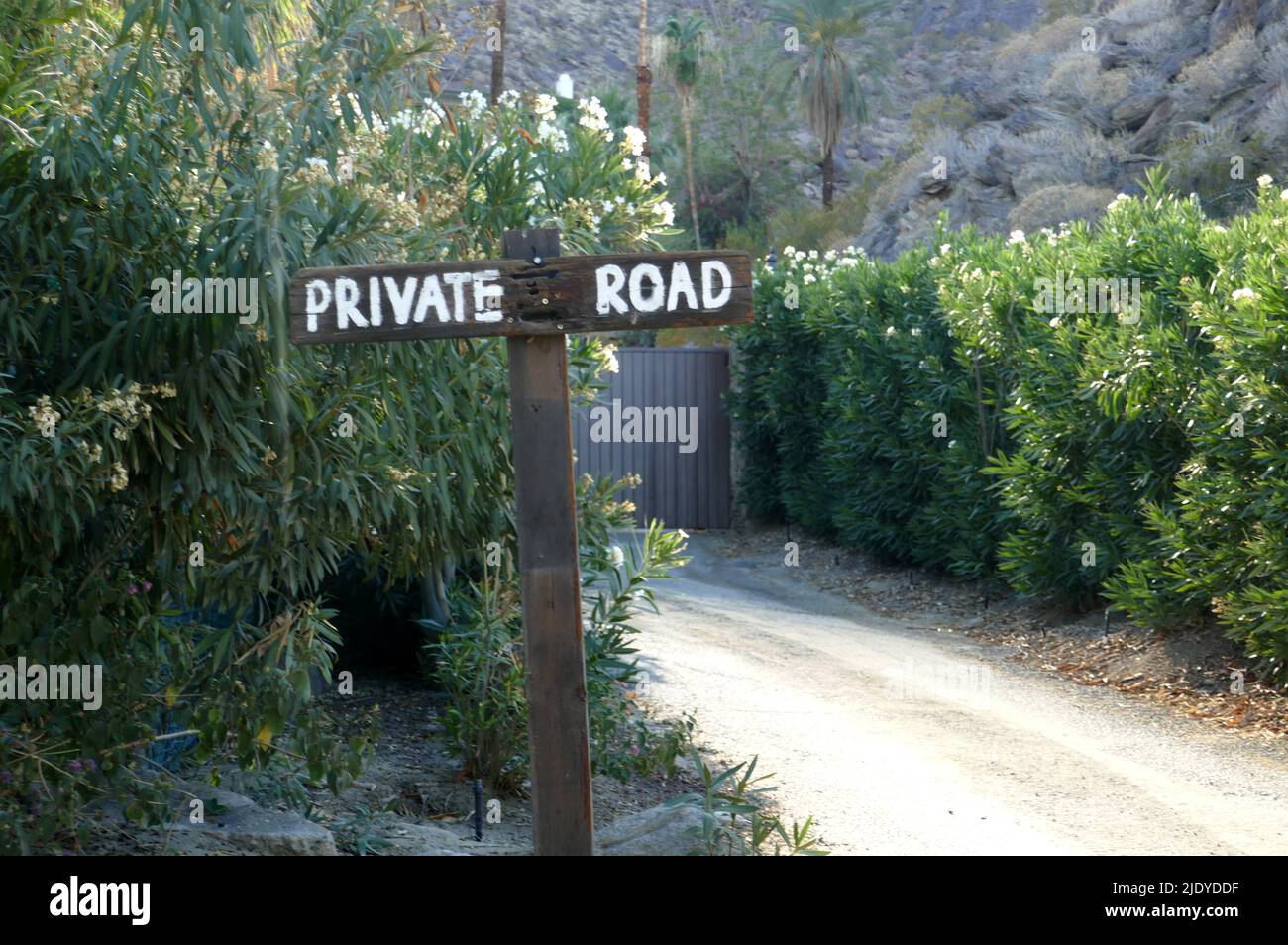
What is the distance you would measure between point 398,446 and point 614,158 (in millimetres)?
2714

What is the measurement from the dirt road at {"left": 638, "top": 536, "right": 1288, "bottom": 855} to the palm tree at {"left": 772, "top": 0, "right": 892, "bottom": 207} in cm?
2630

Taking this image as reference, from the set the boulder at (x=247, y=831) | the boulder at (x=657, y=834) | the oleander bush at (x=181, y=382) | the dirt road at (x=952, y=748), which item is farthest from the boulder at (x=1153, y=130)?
the boulder at (x=247, y=831)

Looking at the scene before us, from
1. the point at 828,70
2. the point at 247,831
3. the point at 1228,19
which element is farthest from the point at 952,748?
the point at 828,70

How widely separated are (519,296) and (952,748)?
455 cm

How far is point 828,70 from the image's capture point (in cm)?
3441

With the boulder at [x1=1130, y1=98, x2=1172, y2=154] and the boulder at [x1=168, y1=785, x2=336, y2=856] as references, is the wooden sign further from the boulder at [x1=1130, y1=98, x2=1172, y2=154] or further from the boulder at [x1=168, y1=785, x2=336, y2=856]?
the boulder at [x1=1130, y1=98, x2=1172, y2=154]

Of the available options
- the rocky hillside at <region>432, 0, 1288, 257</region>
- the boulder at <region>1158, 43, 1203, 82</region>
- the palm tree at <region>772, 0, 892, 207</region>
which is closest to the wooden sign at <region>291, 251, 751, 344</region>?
the rocky hillside at <region>432, 0, 1288, 257</region>

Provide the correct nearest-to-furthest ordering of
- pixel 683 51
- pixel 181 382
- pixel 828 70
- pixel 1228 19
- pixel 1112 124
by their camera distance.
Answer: pixel 181 382, pixel 1228 19, pixel 1112 124, pixel 683 51, pixel 828 70

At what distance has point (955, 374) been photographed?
1173 cm

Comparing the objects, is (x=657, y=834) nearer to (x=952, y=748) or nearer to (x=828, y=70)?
(x=952, y=748)

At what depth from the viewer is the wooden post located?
11.2 ft

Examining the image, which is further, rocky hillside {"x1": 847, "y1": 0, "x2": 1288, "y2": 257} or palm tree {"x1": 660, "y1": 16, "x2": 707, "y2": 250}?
palm tree {"x1": 660, "y1": 16, "x2": 707, "y2": 250}
